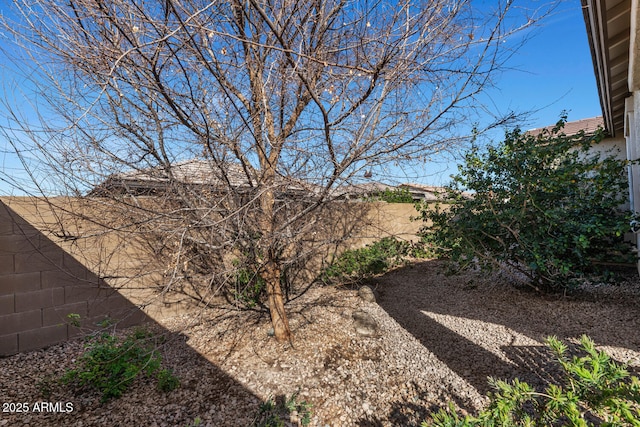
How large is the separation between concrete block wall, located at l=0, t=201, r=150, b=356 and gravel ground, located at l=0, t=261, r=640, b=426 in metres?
0.24

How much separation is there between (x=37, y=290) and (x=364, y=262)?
4713 mm

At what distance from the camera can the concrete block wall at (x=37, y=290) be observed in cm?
326

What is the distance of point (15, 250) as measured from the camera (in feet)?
10.8

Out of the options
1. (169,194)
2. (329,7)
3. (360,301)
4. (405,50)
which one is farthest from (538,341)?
(169,194)

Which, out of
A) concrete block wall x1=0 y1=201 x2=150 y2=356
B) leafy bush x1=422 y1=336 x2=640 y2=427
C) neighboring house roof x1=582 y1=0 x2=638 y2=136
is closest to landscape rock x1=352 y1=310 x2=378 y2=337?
leafy bush x1=422 y1=336 x2=640 y2=427

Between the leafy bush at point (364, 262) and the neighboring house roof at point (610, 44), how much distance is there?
A: 137 inches

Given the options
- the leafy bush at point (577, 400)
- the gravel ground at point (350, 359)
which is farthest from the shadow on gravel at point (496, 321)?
the leafy bush at point (577, 400)

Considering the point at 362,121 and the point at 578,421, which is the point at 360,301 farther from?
the point at 578,421

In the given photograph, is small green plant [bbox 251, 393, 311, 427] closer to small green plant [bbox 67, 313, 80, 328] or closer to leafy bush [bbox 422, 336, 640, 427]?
leafy bush [bbox 422, 336, 640, 427]

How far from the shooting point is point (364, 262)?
19.2 ft

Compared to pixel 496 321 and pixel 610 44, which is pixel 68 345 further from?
pixel 610 44

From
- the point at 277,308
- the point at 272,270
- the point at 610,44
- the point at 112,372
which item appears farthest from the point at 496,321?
the point at 112,372

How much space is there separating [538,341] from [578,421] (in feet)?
8.78

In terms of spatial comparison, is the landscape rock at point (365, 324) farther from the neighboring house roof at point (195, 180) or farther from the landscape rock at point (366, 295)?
the neighboring house roof at point (195, 180)
